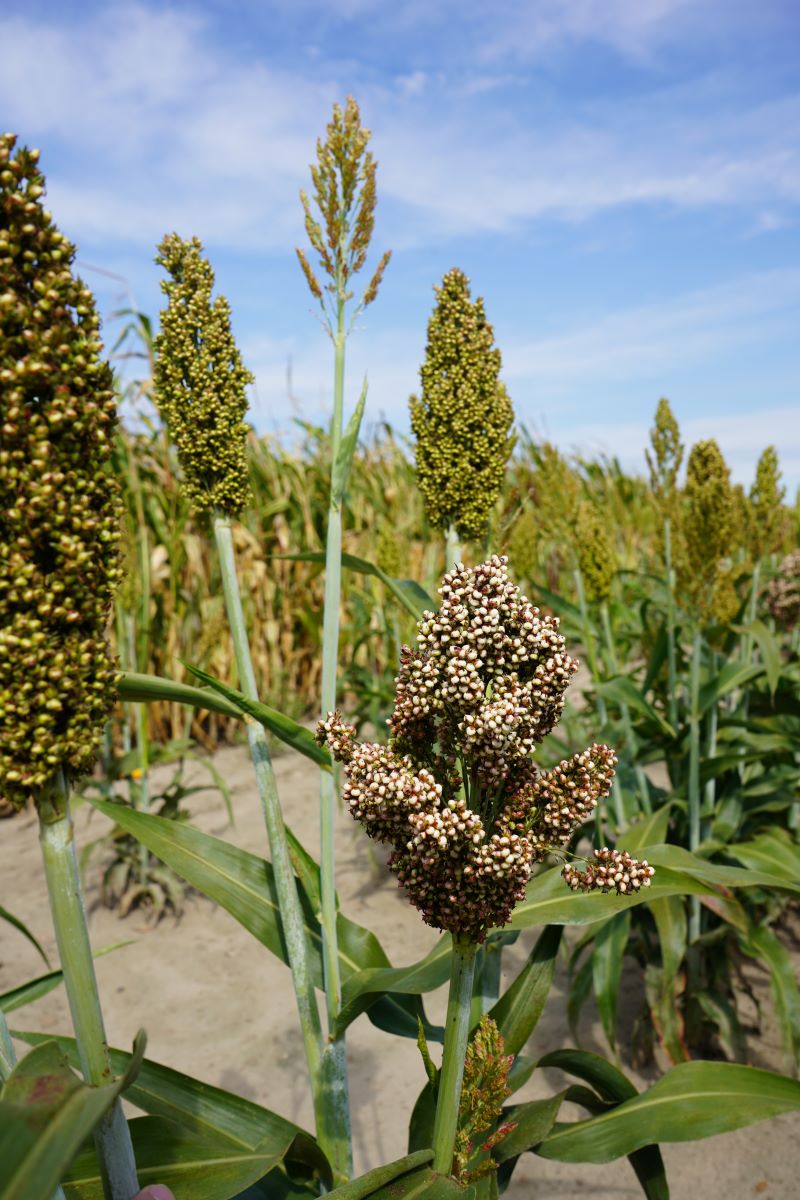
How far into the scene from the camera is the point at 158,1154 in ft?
5.87

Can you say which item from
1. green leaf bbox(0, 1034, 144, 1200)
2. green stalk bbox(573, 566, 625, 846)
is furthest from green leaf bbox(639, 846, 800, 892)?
green stalk bbox(573, 566, 625, 846)

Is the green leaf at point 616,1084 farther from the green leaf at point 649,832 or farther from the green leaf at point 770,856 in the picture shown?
the green leaf at point 770,856

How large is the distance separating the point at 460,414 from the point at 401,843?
166cm

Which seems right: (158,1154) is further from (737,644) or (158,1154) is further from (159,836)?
(737,644)

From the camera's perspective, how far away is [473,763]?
1.29 metres

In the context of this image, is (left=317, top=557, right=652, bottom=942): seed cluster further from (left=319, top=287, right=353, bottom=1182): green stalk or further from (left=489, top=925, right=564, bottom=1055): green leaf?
(left=489, top=925, right=564, bottom=1055): green leaf

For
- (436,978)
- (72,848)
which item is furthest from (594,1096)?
(72,848)

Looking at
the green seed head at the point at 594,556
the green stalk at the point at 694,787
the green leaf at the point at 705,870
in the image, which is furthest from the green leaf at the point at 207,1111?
the green seed head at the point at 594,556

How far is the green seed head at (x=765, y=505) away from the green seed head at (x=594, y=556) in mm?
911

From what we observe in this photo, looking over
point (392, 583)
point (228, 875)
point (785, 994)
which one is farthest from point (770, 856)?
point (228, 875)

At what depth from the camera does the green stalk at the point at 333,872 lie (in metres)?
2.03

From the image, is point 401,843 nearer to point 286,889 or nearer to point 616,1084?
point 286,889

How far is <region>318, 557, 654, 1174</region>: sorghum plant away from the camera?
1.23m

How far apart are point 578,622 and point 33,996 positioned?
3.47 meters
